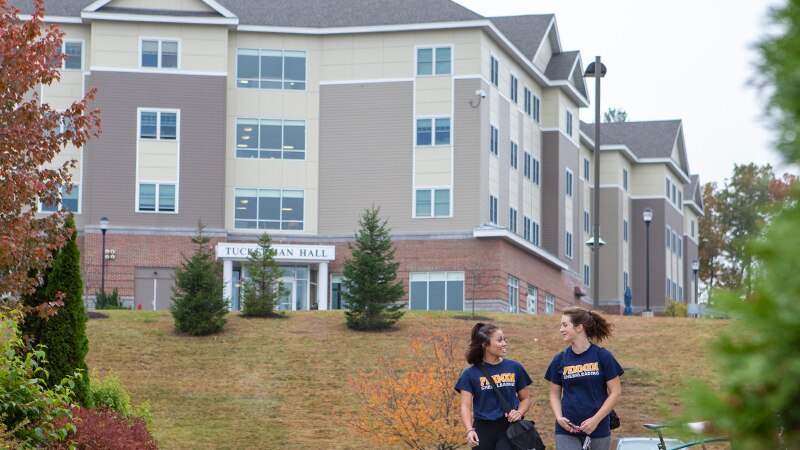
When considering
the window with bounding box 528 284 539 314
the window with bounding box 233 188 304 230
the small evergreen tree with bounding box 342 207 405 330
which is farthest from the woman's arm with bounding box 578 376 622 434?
the window with bounding box 528 284 539 314

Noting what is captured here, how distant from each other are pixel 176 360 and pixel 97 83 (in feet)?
79.2

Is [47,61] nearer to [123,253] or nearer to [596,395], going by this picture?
[596,395]

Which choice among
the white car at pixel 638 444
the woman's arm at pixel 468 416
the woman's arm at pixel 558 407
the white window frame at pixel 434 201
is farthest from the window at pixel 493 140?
the woman's arm at pixel 558 407

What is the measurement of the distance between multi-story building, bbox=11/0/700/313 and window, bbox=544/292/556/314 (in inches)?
126

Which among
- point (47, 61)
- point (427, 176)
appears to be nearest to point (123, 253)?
point (427, 176)

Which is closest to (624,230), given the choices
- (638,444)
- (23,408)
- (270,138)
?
(270,138)

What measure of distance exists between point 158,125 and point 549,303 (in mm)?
20588

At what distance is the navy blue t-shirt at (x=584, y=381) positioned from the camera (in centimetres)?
1032

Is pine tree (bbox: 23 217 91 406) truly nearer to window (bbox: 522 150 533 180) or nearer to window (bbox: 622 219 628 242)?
window (bbox: 522 150 533 180)

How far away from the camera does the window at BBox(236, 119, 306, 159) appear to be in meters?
59.0

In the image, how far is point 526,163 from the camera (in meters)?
64.5

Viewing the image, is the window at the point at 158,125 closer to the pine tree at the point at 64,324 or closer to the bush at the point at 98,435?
the pine tree at the point at 64,324

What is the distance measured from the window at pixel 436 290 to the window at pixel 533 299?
5.41 meters

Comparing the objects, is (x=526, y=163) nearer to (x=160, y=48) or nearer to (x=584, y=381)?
(x=160, y=48)
